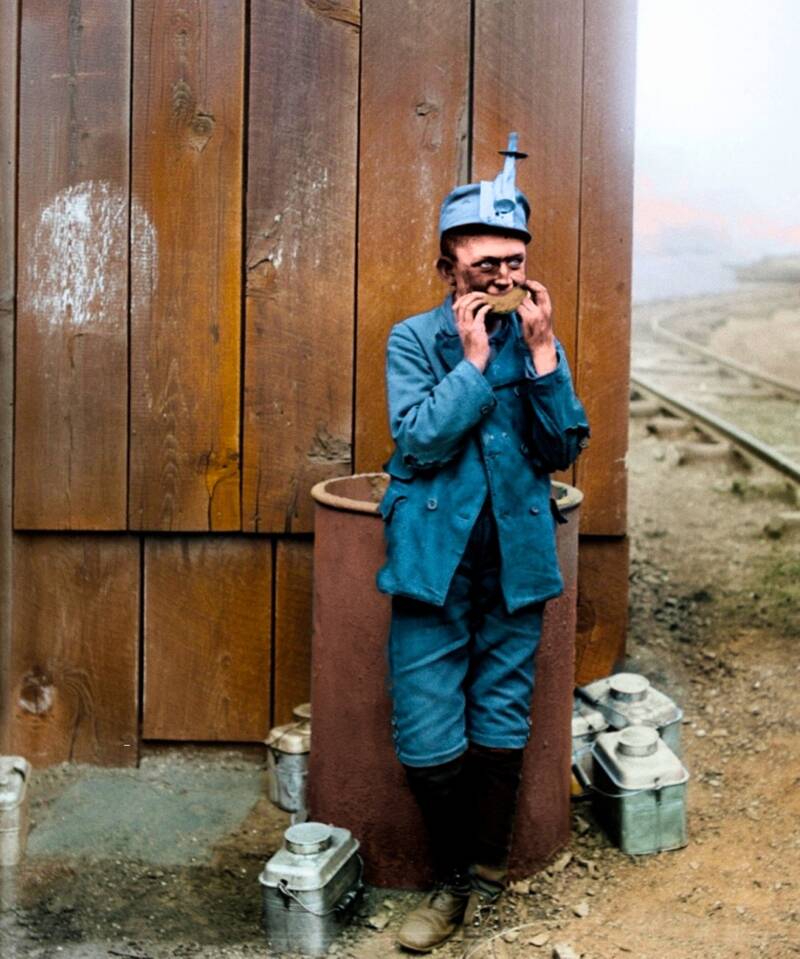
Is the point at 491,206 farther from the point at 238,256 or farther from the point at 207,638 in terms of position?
the point at 207,638

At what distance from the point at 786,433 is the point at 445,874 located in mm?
6484

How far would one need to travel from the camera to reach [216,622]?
4395 millimetres

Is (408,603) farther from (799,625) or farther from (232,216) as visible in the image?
(799,625)

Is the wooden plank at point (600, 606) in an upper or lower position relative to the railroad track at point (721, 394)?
lower

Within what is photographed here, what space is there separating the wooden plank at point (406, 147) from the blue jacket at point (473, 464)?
0.93 m

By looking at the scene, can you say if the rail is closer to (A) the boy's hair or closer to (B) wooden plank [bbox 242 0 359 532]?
(B) wooden plank [bbox 242 0 359 532]

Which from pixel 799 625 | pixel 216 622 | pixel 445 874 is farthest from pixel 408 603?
pixel 799 625

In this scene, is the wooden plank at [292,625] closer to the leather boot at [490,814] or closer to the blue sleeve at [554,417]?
the leather boot at [490,814]

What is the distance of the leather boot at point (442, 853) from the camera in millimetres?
3312

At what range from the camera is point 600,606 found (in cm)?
446

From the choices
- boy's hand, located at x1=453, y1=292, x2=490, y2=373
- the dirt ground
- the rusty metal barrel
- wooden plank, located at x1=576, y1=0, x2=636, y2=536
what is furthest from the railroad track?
boy's hand, located at x1=453, y1=292, x2=490, y2=373

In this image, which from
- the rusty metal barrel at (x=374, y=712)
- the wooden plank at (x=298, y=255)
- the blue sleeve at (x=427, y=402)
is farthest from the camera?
the wooden plank at (x=298, y=255)

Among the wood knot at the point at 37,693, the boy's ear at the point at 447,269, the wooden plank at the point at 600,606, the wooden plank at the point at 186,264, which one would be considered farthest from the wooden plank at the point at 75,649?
the boy's ear at the point at 447,269

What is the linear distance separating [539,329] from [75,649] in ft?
6.91
